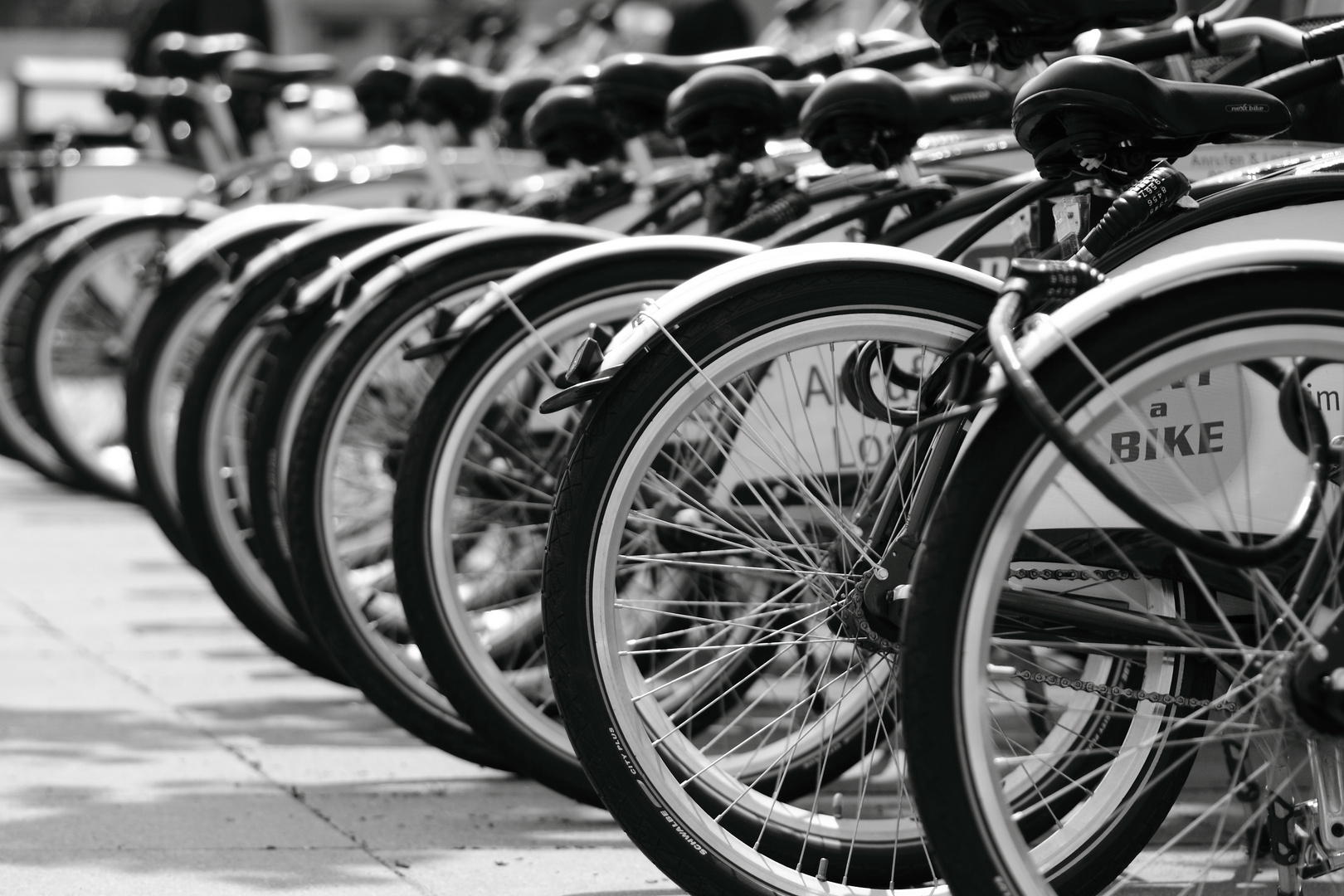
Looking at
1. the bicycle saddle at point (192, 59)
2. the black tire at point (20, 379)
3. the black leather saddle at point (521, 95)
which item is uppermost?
the bicycle saddle at point (192, 59)

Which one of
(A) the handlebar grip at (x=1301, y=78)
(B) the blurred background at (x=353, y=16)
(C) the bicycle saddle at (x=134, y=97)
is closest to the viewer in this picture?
(A) the handlebar grip at (x=1301, y=78)

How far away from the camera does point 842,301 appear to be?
2570mm

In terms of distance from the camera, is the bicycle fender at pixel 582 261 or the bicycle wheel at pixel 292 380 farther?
the bicycle wheel at pixel 292 380

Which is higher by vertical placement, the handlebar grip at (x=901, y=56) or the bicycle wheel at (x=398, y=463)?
the handlebar grip at (x=901, y=56)

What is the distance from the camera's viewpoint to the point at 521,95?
533 centimetres

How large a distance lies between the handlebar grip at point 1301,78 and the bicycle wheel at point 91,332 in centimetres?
486

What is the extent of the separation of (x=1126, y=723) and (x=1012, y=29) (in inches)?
47.8

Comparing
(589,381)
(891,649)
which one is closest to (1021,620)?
(891,649)

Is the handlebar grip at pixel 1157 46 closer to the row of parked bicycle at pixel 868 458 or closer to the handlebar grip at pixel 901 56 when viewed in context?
the row of parked bicycle at pixel 868 458

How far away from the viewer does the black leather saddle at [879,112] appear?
3297 millimetres

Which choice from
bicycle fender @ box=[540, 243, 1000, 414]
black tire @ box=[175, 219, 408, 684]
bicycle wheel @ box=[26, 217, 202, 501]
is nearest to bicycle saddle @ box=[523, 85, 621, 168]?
black tire @ box=[175, 219, 408, 684]

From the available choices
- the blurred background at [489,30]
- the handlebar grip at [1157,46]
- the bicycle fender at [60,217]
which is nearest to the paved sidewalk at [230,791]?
the handlebar grip at [1157,46]

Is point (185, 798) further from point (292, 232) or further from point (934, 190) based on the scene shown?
point (292, 232)

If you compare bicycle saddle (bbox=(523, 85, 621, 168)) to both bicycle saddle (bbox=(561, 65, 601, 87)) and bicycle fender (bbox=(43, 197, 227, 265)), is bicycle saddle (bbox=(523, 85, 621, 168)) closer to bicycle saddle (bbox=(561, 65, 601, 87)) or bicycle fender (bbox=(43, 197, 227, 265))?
bicycle saddle (bbox=(561, 65, 601, 87))
